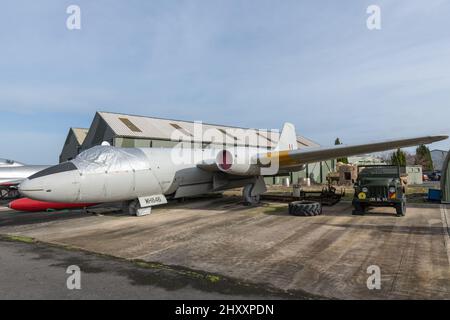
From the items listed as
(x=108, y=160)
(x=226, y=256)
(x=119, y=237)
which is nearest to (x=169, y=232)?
(x=119, y=237)

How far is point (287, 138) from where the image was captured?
21.0m

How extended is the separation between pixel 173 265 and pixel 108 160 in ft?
23.4

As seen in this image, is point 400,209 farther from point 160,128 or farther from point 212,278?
point 160,128

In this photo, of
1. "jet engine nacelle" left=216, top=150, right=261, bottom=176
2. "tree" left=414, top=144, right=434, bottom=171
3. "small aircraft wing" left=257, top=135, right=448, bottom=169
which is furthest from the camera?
"tree" left=414, top=144, right=434, bottom=171

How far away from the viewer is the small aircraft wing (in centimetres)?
1312

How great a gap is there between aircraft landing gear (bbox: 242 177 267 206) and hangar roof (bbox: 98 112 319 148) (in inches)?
594

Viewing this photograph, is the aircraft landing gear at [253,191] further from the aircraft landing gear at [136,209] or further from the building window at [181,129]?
the building window at [181,129]

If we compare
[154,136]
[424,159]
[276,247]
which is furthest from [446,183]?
[424,159]

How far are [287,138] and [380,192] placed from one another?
9188 millimetres

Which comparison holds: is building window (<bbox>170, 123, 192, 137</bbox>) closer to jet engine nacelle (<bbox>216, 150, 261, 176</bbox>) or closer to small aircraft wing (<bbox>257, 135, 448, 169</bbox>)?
jet engine nacelle (<bbox>216, 150, 261, 176</bbox>)

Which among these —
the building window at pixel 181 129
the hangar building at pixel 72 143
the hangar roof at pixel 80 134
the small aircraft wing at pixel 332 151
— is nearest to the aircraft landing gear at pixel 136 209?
the small aircraft wing at pixel 332 151

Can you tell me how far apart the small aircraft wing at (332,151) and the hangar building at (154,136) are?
55.4 feet

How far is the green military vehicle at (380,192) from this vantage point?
12.3m

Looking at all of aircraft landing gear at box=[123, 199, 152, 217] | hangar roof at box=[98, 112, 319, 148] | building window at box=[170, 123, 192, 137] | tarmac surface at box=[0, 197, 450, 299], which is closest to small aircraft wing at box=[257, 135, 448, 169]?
tarmac surface at box=[0, 197, 450, 299]
